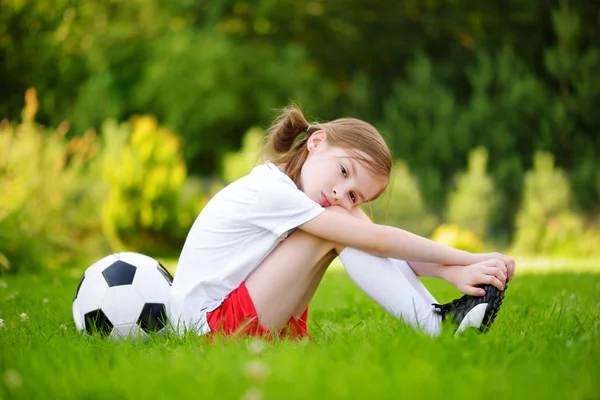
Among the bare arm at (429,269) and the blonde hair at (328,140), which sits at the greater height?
the blonde hair at (328,140)

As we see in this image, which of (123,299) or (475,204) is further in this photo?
(475,204)

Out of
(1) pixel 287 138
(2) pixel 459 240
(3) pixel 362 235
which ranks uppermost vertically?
(1) pixel 287 138

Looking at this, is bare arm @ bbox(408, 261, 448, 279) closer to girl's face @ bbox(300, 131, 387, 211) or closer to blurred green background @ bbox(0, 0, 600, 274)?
girl's face @ bbox(300, 131, 387, 211)

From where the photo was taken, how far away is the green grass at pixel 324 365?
181 cm

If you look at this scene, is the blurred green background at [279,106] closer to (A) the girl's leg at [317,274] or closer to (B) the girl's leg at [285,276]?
(A) the girl's leg at [317,274]

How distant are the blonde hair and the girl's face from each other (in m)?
0.03

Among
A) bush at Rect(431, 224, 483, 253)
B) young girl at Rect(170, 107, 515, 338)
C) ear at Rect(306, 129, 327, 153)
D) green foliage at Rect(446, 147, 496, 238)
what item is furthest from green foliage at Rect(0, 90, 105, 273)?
green foliage at Rect(446, 147, 496, 238)

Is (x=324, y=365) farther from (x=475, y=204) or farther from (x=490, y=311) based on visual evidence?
(x=475, y=204)

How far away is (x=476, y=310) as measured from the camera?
8.84 feet

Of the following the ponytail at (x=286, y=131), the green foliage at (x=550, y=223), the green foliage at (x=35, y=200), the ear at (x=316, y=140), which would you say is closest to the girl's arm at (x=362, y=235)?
the ear at (x=316, y=140)

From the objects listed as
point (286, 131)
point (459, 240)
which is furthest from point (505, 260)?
point (459, 240)

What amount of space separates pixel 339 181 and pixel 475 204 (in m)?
9.66

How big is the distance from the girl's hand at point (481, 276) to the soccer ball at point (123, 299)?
4.46 ft

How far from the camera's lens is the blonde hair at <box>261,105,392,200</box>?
3.09 metres
